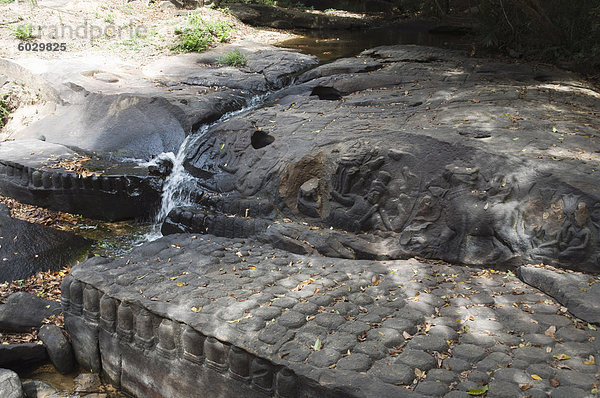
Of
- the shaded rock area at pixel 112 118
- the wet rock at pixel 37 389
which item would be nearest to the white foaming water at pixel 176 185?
the shaded rock area at pixel 112 118

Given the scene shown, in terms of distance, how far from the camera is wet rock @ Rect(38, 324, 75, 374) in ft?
15.3

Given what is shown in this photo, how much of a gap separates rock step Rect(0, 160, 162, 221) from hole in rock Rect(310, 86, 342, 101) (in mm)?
2825

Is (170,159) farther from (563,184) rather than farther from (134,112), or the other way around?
(563,184)

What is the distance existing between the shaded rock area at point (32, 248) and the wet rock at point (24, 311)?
655 millimetres

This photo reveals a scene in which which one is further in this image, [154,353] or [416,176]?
[416,176]

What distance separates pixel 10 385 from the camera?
411cm

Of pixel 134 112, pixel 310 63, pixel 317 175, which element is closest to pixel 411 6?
pixel 310 63

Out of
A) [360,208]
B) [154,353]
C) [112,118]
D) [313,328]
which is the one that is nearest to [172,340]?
[154,353]

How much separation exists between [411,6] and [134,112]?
48.0 ft

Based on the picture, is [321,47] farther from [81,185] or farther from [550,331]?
[550,331]

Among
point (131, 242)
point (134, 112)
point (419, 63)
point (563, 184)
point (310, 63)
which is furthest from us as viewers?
point (310, 63)

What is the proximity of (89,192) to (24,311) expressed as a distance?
2.24m

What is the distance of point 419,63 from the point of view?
31.4 feet

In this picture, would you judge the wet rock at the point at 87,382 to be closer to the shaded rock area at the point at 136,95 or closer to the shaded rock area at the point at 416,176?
the shaded rock area at the point at 416,176
